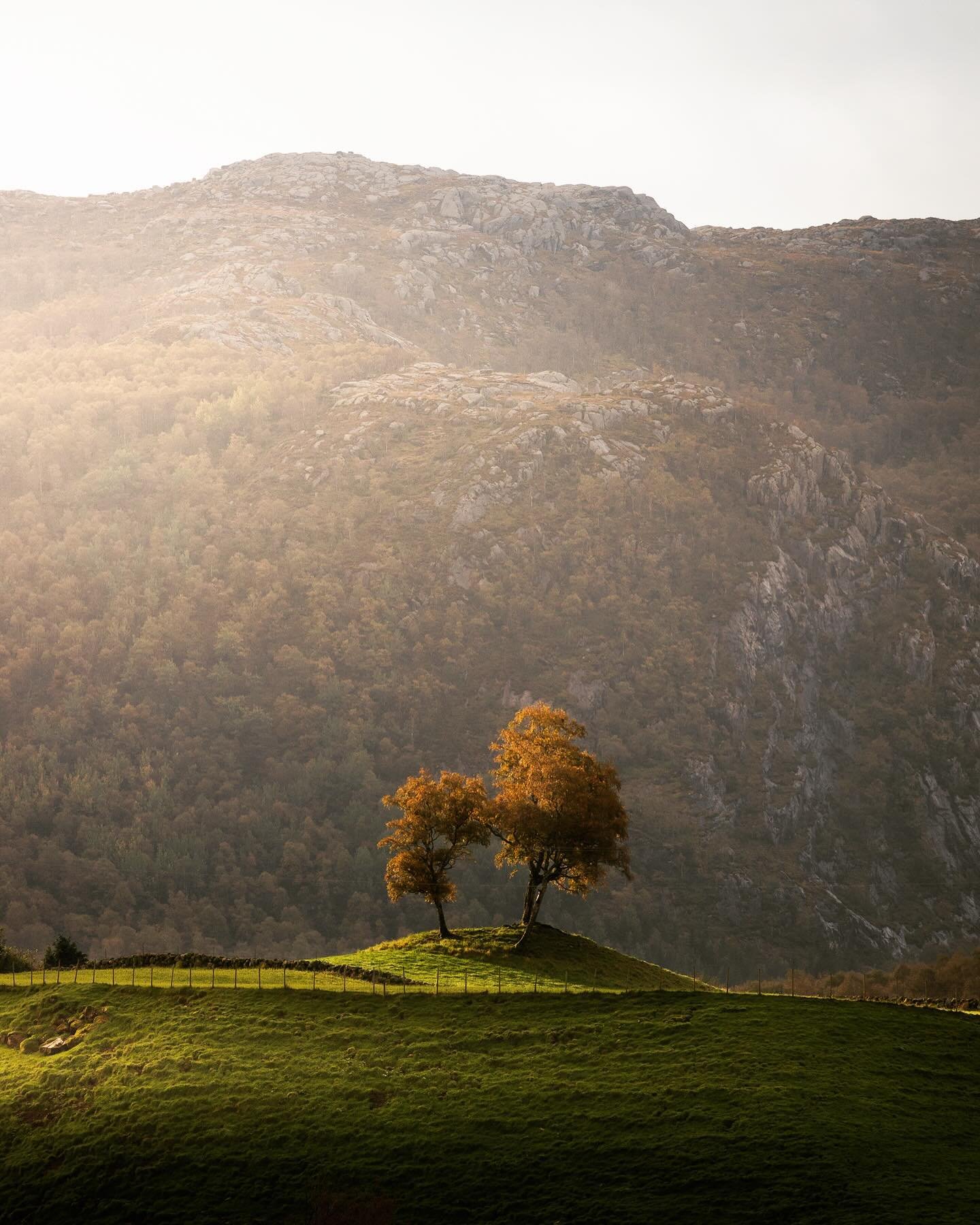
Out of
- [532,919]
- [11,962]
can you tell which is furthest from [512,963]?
[11,962]

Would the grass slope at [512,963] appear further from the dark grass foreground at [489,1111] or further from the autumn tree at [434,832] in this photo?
the dark grass foreground at [489,1111]

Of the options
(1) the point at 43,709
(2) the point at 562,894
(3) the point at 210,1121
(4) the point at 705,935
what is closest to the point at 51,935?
(1) the point at 43,709

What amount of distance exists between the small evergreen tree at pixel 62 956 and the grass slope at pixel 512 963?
14111mm

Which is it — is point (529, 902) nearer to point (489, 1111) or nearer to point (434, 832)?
point (434, 832)

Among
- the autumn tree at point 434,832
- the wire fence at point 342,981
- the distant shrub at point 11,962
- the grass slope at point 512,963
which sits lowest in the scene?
the distant shrub at point 11,962

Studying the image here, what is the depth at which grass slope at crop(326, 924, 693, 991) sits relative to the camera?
57125mm

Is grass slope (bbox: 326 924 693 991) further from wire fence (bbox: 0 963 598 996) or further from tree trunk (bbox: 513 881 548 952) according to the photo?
tree trunk (bbox: 513 881 548 952)

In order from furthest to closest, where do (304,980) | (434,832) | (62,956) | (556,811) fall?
1. (434,832)
2. (62,956)
3. (556,811)
4. (304,980)

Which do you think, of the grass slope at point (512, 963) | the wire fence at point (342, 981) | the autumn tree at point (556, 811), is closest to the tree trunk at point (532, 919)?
the autumn tree at point (556, 811)

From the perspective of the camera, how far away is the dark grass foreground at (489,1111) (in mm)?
37844

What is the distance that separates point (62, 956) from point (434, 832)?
21.7 meters

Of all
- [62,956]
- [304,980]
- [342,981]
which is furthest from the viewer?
[62,956]

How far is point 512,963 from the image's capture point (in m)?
61.1

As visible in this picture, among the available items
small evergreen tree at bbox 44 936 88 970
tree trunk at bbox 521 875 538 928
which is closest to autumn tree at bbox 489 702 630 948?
tree trunk at bbox 521 875 538 928
